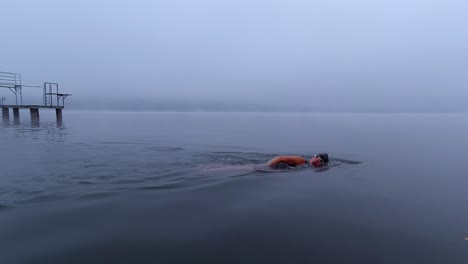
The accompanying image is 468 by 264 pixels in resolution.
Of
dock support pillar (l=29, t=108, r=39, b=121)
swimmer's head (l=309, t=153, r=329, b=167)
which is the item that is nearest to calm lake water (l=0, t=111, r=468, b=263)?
swimmer's head (l=309, t=153, r=329, b=167)

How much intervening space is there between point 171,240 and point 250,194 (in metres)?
3.82

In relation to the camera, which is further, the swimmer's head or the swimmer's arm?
the swimmer's head

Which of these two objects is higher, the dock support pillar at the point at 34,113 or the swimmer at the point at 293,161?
the dock support pillar at the point at 34,113

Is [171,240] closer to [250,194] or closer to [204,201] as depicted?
[204,201]

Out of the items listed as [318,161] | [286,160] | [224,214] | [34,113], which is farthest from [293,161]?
[34,113]

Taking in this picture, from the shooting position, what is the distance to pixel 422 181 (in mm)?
11164

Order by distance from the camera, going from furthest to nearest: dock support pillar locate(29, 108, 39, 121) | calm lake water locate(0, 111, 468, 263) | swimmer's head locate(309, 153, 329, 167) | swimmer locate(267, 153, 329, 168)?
dock support pillar locate(29, 108, 39, 121), swimmer's head locate(309, 153, 329, 167), swimmer locate(267, 153, 329, 168), calm lake water locate(0, 111, 468, 263)

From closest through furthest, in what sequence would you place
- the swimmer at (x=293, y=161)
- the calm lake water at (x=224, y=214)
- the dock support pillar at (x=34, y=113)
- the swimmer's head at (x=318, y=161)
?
the calm lake water at (x=224, y=214) → the swimmer at (x=293, y=161) → the swimmer's head at (x=318, y=161) → the dock support pillar at (x=34, y=113)

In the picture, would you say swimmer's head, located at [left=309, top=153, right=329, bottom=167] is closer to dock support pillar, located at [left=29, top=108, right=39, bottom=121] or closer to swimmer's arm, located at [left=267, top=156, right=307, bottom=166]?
Answer: swimmer's arm, located at [left=267, top=156, right=307, bottom=166]

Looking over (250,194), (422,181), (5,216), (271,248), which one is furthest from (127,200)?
(422,181)

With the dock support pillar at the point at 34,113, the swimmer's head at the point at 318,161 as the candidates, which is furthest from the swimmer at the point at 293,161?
the dock support pillar at the point at 34,113

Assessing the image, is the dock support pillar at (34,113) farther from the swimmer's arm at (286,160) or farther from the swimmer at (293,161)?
the swimmer at (293,161)

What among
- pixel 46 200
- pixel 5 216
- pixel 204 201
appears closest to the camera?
pixel 5 216

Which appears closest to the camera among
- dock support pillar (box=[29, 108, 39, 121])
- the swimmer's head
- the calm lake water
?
the calm lake water
